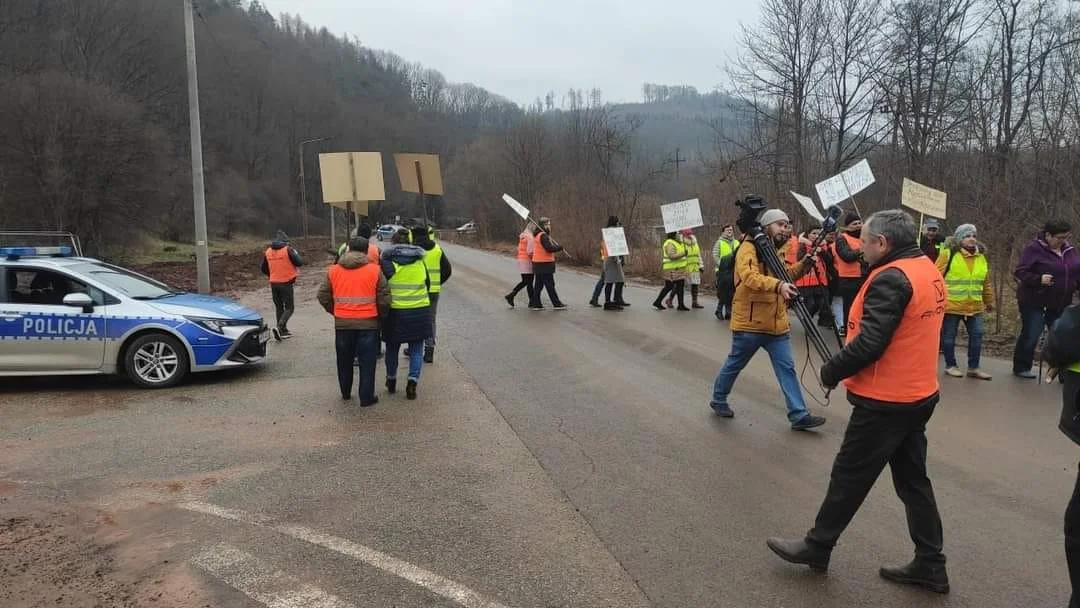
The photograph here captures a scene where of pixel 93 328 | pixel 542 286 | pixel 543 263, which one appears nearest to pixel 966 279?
pixel 543 263

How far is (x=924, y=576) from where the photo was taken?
343 cm

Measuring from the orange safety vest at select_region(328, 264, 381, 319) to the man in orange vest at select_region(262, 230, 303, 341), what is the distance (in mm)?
4422

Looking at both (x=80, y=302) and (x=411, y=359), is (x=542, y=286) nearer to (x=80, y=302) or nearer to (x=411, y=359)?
(x=411, y=359)

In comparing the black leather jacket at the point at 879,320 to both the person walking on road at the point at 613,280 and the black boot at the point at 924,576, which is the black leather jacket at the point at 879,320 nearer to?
the black boot at the point at 924,576

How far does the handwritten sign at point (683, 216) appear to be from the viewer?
14.2 metres

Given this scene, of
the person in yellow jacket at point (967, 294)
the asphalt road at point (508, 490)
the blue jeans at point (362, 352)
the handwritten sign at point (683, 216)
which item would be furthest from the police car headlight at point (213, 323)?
the handwritten sign at point (683, 216)

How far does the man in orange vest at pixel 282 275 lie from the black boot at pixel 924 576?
958 cm

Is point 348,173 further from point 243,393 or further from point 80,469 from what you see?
point 80,469

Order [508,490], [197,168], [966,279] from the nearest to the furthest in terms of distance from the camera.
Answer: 1. [508,490]
2. [966,279]
3. [197,168]

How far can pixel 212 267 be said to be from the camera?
28.0 meters

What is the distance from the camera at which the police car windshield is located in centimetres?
791

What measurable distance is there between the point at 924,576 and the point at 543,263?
35.8 ft

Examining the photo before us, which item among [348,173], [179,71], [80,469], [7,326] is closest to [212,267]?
[348,173]

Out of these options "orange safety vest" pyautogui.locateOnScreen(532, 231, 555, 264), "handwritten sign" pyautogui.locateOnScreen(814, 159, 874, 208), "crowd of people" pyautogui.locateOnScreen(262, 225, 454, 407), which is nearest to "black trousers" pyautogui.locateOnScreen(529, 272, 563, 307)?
"orange safety vest" pyautogui.locateOnScreen(532, 231, 555, 264)
